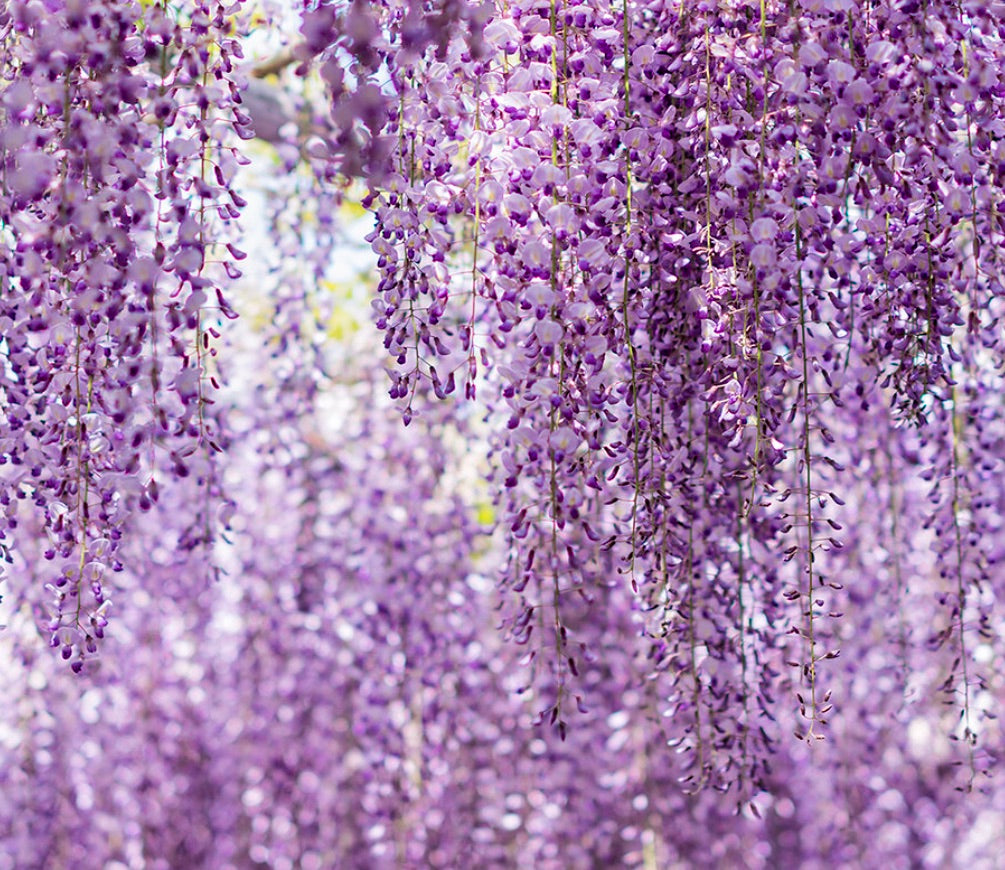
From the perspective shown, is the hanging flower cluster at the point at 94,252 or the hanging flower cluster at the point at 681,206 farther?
the hanging flower cluster at the point at 681,206

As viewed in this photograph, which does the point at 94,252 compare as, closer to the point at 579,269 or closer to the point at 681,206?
the point at 579,269

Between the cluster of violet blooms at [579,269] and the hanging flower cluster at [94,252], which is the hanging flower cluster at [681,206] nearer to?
the cluster of violet blooms at [579,269]

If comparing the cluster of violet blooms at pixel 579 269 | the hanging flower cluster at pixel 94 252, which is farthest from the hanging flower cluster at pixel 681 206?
the hanging flower cluster at pixel 94 252

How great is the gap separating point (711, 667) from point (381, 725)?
191 centimetres

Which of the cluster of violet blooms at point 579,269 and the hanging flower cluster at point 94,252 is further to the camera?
the cluster of violet blooms at point 579,269

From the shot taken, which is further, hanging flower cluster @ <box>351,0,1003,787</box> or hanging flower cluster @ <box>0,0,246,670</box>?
hanging flower cluster @ <box>351,0,1003,787</box>

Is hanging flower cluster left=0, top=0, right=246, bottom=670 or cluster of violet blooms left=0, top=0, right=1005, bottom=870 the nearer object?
hanging flower cluster left=0, top=0, right=246, bottom=670

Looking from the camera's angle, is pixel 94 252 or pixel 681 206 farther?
pixel 681 206

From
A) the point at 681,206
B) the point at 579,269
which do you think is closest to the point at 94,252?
the point at 579,269

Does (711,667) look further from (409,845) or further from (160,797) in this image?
(160,797)

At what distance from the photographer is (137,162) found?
1.68 meters

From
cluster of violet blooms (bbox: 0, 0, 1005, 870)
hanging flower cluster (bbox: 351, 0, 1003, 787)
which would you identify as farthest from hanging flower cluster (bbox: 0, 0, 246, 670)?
hanging flower cluster (bbox: 351, 0, 1003, 787)

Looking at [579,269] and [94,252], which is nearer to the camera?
[94,252]

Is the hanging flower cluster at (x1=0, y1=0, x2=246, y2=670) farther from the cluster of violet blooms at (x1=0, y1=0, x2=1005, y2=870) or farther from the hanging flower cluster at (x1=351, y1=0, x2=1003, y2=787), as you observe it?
the hanging flower cluster at (x1=351, y1=0, x2=1003, y2=787)
